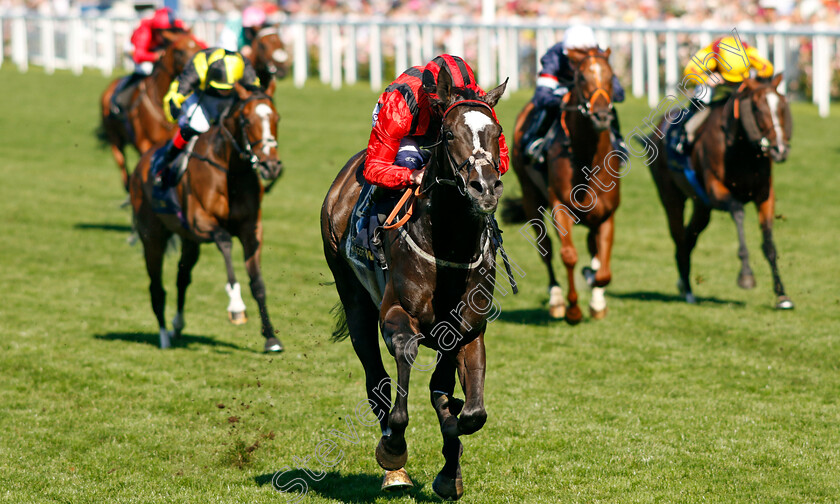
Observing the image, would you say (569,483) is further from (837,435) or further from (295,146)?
(295,146)

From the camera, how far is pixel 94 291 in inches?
422

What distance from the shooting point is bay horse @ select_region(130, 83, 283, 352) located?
8203 millimetres

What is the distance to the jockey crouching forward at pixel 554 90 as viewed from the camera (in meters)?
9.16

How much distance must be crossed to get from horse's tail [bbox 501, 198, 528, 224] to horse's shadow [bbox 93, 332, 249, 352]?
3186mm

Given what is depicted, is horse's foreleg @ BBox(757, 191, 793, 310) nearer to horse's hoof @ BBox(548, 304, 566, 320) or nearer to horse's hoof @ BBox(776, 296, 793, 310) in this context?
horse's hoof @ BBox(776, 296, 793, 310)

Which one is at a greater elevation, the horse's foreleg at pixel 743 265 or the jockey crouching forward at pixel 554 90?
the jockey crouching forward at pixel 554 90

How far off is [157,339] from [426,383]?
2560mm

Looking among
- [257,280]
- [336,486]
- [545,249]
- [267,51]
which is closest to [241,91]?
[257,280]

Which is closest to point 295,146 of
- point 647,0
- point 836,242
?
point 647,0

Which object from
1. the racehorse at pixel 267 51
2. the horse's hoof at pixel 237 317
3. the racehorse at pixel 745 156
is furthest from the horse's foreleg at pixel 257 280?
the racehorse at pixel 745 156

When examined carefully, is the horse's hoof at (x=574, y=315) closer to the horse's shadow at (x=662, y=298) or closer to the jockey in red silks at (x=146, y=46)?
the horse's shadow at (x=662, y=298)

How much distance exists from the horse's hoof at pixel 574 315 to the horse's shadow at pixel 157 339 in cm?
262

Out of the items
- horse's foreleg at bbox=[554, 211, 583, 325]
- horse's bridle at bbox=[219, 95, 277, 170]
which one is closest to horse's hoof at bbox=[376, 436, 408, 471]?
horse's bridle at bbox=[219, 95, 277, 170]

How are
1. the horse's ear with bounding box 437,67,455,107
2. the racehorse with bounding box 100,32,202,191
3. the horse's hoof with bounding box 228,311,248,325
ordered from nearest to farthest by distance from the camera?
the horse's ear with bounding box 437,67,455,107, the horse's hoof with bounding box 228,311,248,325, the racehorse with bounding box 100,32,202,191
